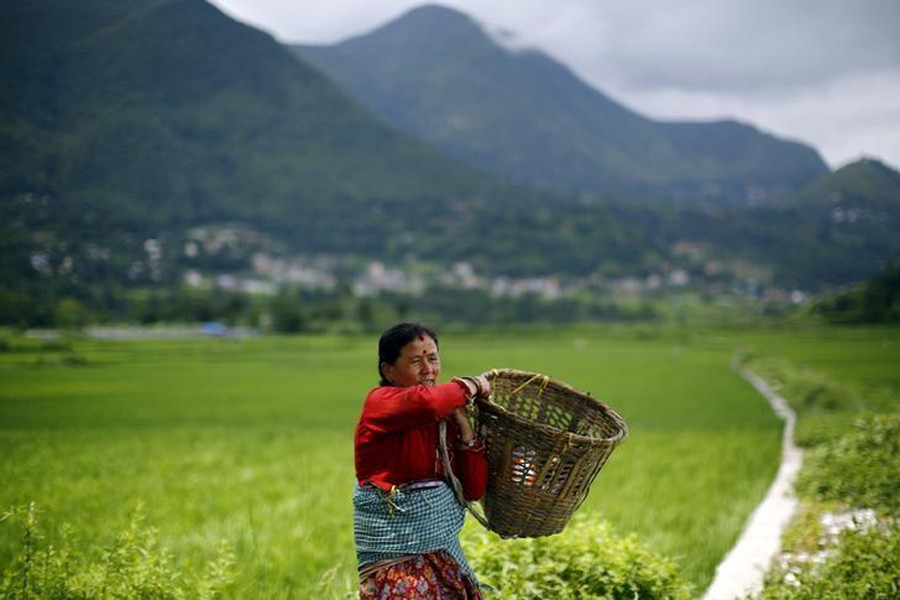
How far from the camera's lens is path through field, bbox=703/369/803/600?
4.06 meters

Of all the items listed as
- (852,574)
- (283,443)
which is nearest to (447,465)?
(852,574)

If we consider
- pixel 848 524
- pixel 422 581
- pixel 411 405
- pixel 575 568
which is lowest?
pixel 848 524

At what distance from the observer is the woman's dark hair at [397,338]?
7.38ft

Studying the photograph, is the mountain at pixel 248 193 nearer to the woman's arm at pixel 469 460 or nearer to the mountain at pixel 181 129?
the mountain at pixel 181 129

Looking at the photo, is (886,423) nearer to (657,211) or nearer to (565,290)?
(565,290)

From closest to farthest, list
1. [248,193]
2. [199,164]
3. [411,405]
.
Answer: [411,405], [199,164], [248,193]

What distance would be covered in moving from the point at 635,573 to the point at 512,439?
148 centimetres

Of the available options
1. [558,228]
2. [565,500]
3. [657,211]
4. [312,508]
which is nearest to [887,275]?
[312,508]

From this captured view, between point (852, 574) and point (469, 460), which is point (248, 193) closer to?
point (852, 574)

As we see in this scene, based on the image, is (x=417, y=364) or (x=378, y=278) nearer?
(x=417, y=364)

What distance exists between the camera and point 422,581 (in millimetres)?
2238

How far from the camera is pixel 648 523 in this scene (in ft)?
20.4

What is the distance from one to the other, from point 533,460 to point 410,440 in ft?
1.34

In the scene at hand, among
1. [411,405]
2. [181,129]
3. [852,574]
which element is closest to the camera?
[411,405]
